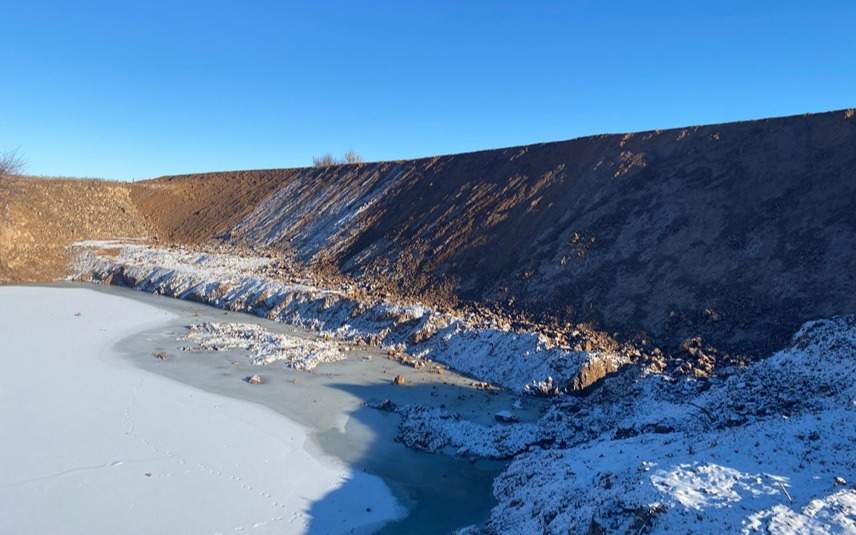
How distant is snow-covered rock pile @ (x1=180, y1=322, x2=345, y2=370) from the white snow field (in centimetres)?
307

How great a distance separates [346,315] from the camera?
2072 centimetres

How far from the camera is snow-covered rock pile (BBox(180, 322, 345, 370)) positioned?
55.4 feet

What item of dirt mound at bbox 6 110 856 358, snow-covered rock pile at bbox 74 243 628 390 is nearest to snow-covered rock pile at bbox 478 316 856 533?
snow-covered rock pile at bbox 74 243 628 390

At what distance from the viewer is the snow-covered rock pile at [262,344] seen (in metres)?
16.9

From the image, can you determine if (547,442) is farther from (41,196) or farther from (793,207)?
(41,196)

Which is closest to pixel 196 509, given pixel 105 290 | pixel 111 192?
pixel 105 290

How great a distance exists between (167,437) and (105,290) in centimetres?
2114

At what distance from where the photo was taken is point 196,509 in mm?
8453

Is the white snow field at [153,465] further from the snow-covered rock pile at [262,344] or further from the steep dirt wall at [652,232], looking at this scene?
the steep dirt wall at [652,232]

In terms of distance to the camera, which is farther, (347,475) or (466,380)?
(466,380)

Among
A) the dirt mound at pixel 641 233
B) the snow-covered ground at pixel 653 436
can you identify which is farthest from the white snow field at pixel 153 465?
the dirt mound at pixel 641 233

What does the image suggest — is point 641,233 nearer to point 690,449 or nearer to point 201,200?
point 690,449

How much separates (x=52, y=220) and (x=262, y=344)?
87.2ft

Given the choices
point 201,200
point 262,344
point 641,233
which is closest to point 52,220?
point 201,200
